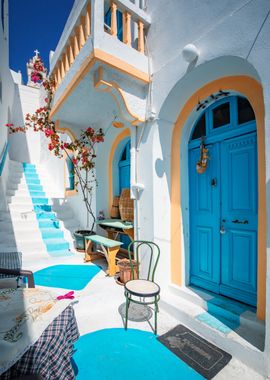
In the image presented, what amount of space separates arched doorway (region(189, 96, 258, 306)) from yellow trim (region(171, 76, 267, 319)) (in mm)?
216

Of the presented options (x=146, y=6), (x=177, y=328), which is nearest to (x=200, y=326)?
(x=177, y=328)

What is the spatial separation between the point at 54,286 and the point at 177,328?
237 cm

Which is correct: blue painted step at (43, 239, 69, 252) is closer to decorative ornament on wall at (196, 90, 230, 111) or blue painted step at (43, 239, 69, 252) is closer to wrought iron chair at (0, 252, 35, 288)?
wrought iron chair at (0, 252, 35, 288)

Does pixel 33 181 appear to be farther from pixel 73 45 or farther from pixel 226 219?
pixel 226 219

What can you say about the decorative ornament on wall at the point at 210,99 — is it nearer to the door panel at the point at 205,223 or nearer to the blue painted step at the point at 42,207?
the door panel at the point at 205,223

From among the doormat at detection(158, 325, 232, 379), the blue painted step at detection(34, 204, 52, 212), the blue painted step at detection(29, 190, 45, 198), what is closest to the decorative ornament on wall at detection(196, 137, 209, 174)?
the doormat at detection(158, 325, 232, 379)

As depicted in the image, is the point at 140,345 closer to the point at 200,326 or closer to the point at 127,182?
the point at 200,326

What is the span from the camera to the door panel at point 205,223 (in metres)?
3.12

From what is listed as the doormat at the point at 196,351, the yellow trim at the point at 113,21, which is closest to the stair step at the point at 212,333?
the doormat at the point at 196,351

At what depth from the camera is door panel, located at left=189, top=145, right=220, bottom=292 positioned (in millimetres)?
3125

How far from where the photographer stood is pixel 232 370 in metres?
2.06

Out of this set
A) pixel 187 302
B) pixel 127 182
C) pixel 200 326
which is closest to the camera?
pixel 200 326

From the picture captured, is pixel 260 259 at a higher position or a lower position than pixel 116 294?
higher

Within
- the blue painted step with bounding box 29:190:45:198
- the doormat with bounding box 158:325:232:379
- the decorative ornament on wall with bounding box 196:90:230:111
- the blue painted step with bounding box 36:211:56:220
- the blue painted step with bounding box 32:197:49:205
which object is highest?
the decorative ornament on wall with bounding box 196:90:230:111
